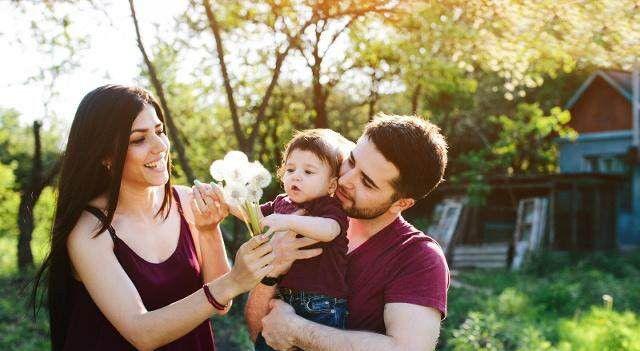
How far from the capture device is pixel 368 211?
110 inches

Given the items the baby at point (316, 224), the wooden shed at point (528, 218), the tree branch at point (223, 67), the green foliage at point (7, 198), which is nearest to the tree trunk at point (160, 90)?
the tree branch at point (223, 67)

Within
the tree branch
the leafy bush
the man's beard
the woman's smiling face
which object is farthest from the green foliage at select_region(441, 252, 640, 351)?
the woman's smiling face

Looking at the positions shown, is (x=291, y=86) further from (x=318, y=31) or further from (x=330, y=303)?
(x=330, y=303)

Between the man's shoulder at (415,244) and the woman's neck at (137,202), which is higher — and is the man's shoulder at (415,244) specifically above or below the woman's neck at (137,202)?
below

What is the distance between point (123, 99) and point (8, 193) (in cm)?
1032

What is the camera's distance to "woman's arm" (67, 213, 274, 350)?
2.52 m

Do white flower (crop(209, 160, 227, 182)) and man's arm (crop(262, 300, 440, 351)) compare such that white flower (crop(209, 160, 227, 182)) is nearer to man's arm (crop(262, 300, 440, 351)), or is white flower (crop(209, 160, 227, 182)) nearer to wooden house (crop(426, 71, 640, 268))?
man's arm (crop(262, 300, 440, 351))

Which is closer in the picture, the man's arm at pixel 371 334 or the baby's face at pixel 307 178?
the man's arm at pixel 371 334

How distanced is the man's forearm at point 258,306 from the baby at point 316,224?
4 cm

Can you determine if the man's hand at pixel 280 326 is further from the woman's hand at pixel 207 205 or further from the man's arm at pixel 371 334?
the woman's hand at pixel 207 205

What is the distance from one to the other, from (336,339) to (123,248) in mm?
903

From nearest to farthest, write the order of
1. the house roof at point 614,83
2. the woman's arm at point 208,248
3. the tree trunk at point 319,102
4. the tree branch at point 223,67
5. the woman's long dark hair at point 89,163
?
the woman's long dark hair at point 89,163
the woman's arm at point 208,248
the tree branch at point 223,67
the tree trunk at point 319,102
the house roof at point 614,83

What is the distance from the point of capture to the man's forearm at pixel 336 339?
8.21ft

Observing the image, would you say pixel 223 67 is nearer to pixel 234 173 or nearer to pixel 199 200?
pixel 199 200
